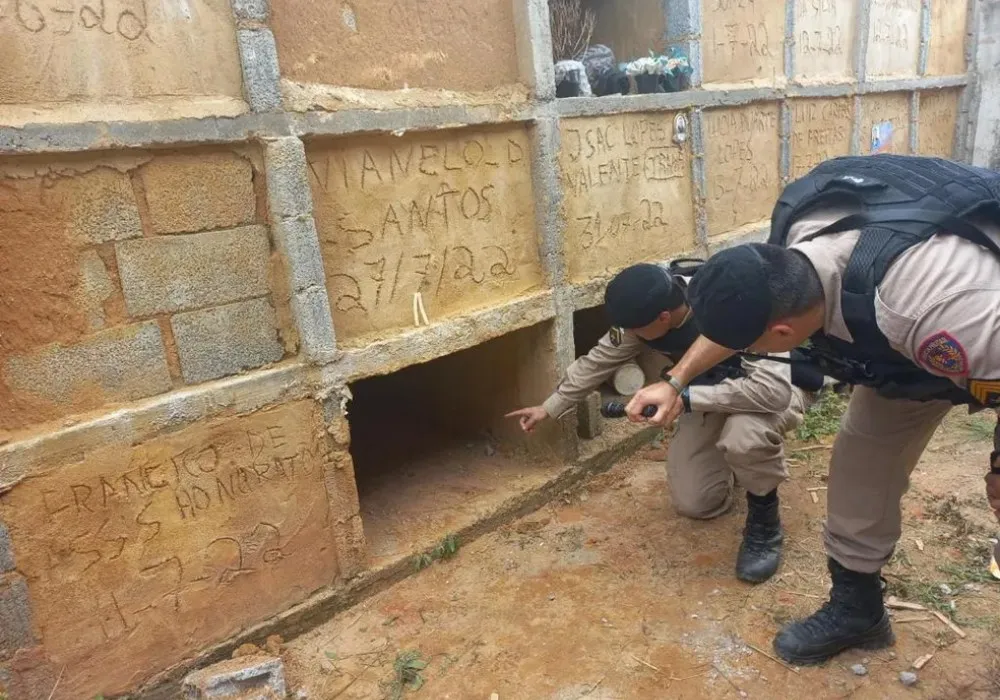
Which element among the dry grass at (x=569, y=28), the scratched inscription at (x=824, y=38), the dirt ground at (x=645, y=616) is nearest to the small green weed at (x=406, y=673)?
the dirt ground at (x=645, y=616)

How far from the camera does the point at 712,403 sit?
3092mm

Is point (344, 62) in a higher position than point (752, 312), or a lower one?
higher

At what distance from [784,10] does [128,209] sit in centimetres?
500

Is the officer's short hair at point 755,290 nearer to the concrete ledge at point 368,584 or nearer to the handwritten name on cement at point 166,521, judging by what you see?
the handwritten name on cement at point 166,521

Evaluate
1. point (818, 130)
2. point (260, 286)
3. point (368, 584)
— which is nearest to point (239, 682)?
point (368, 584)

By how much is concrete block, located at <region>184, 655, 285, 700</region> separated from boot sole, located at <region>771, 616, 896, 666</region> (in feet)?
6.06

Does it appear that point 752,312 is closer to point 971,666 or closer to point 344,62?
point 971,666

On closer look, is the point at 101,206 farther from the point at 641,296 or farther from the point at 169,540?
the point at 641,296

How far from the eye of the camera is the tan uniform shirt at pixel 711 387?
310 centimetres

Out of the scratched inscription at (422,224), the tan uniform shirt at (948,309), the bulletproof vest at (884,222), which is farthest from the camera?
the scratched inscription at (422,224)

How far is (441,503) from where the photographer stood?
3.79m

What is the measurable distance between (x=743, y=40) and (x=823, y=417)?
2.69 meters

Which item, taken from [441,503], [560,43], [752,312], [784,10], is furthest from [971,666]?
[784,10]

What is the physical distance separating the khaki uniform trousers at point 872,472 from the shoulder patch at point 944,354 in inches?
27.5
